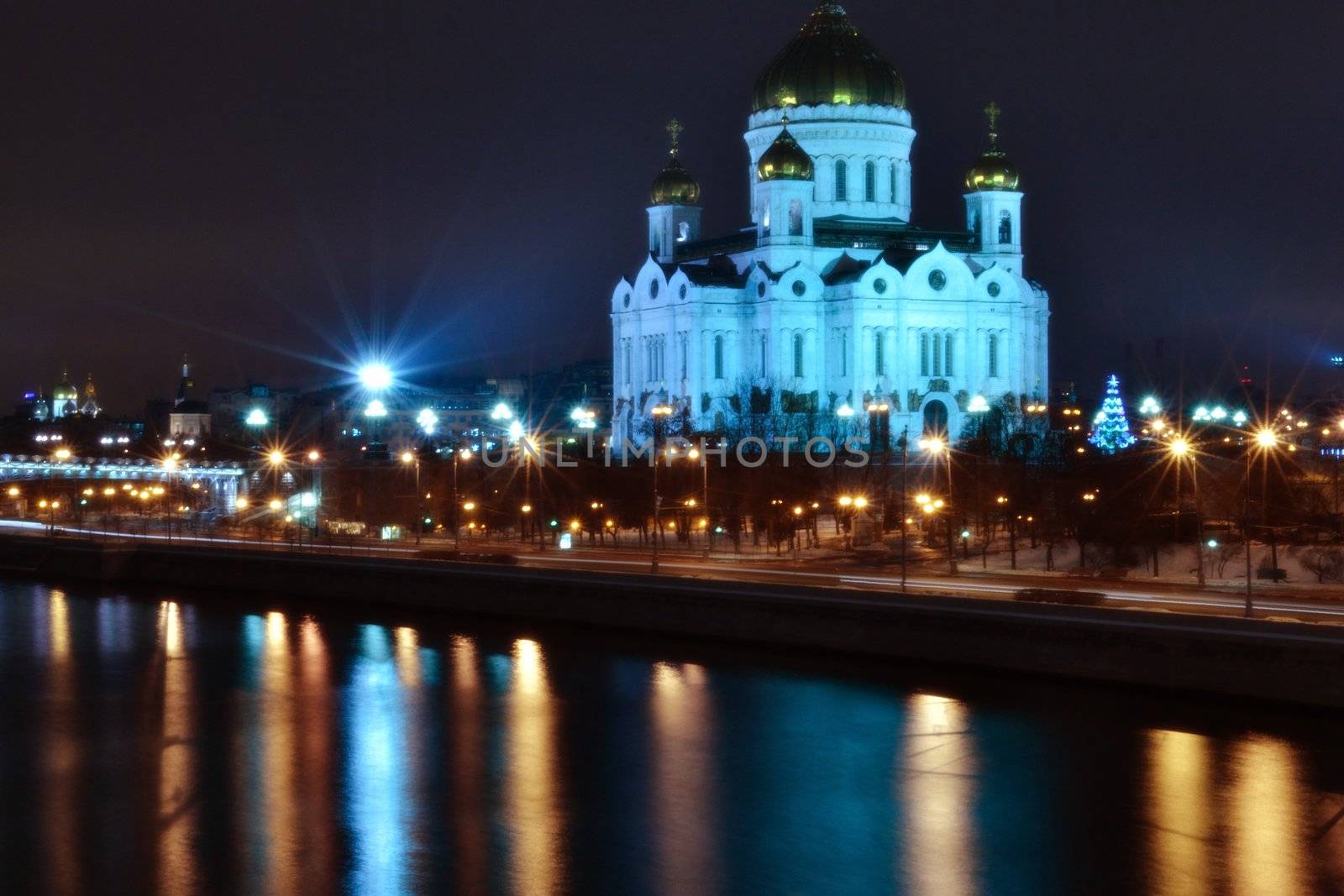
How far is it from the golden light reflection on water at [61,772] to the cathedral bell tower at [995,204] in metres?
39.1

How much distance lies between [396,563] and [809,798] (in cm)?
1718

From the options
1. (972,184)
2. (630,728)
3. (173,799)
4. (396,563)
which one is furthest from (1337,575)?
(972,184)

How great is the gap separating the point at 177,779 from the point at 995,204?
49.3m

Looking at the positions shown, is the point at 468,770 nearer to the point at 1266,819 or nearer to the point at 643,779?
the point at 643,779

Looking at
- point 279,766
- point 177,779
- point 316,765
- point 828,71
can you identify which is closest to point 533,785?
point 316,765

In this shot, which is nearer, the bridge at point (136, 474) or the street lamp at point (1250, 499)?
the street lamp at point (1250, 499)

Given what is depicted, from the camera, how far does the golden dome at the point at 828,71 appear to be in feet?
214

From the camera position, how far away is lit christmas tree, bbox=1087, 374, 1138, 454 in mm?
56188

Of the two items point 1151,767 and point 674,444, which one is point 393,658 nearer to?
point 1151,767

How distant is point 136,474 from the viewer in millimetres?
72500

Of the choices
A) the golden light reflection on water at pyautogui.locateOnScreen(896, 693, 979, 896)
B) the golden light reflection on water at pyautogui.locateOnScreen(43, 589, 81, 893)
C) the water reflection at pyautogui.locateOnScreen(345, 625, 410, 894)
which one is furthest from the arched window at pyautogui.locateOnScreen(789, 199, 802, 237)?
the golden light reflection on water at pyautogui.locateOnScreen(896, 693, 979, 896)

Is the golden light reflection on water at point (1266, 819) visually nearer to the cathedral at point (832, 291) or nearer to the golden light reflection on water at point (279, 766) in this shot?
the golden light reflection on water at point (279, 766)

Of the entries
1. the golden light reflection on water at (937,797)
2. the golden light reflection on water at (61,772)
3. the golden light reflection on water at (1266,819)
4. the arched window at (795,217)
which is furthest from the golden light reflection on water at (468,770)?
the arched window at (795,217)

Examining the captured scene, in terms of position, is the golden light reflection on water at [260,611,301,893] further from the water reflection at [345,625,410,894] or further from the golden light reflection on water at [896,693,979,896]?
the golden light reflection on water at [896,693,979,896]
